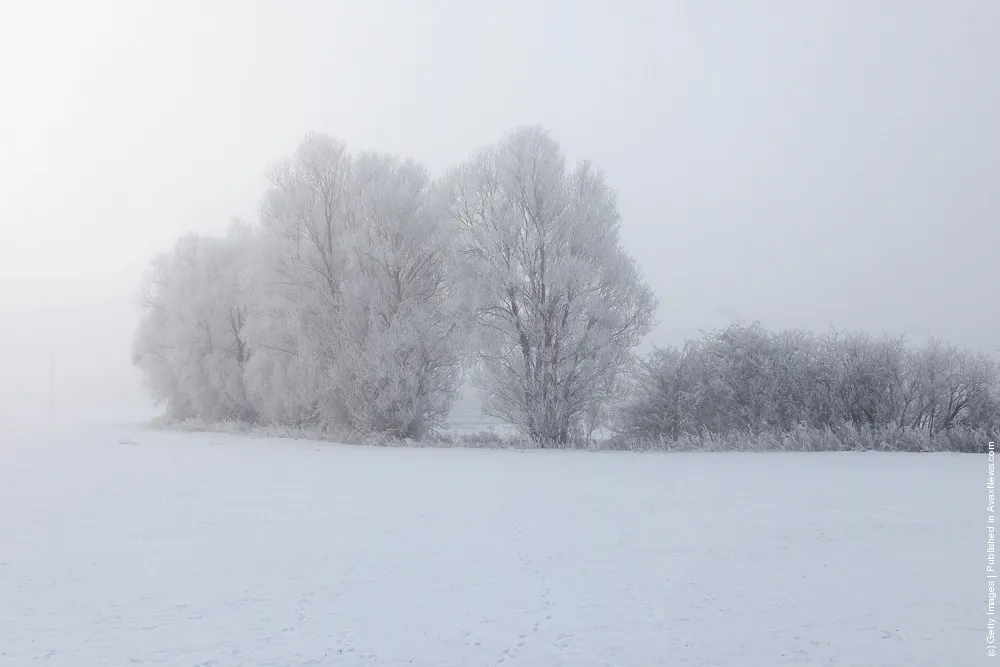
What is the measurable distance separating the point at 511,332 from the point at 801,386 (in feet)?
30.7

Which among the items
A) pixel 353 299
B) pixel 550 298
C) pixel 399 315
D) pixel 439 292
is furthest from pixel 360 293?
pixel 550 298

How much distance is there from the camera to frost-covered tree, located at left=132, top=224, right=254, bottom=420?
30.4 metres

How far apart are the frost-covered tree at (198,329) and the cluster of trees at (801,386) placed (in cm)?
1732

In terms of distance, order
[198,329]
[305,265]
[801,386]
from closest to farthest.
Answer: [801,386], [305,265], [198,329]

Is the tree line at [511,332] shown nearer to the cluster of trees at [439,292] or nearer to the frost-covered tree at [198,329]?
the cluster of trees at [439,292]

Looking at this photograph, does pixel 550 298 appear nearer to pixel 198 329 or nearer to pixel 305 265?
pixel 305 265

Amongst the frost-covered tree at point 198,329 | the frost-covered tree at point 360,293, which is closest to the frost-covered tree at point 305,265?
the frost-covered tree at point 360,293

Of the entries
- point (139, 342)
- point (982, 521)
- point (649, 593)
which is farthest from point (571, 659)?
point (139, 342)

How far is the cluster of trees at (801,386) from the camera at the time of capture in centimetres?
1875

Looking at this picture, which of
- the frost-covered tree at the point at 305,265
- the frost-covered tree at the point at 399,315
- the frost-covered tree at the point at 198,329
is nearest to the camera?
the frost-covered tree at the point at 399,315

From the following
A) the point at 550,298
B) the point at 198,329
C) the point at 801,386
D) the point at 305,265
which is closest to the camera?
the point at 550,298

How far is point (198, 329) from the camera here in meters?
31.3

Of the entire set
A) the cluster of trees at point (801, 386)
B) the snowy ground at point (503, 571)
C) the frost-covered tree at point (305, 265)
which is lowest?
the snowy ground at point (503, 571)

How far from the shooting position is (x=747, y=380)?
21.3m
